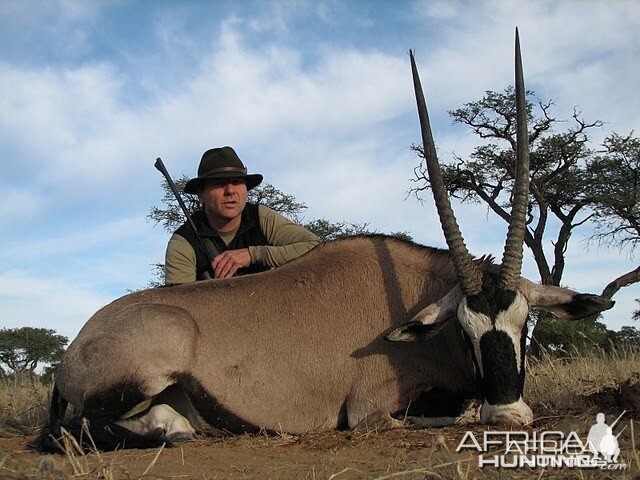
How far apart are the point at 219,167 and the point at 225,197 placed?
0.26m

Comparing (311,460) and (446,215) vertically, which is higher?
(446,215)

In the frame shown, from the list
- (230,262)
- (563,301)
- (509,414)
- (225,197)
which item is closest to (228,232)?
(225,197)

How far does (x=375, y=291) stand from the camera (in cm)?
457

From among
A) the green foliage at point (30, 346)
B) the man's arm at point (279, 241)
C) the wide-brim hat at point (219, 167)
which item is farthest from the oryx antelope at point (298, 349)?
the green foliage at point (30, 346)

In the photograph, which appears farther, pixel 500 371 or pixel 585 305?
pixel 585 305

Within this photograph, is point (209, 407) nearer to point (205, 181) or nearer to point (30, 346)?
point (205, 181)

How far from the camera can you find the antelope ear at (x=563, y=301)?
4.27 m

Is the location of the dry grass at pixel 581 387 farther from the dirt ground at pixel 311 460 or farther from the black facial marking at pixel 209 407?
the black facial marking at pixel 209 407

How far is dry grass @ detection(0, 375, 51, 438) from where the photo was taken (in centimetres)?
518

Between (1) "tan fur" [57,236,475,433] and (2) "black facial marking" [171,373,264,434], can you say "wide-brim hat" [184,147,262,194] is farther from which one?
(2) "black facial marking" [171,373,264,434]

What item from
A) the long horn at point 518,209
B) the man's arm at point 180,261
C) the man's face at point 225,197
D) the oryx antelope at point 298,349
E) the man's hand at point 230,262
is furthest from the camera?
the man's face at point 225,197

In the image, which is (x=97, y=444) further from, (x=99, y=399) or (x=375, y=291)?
(x=375, y=291)

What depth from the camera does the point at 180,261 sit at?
5.57 m

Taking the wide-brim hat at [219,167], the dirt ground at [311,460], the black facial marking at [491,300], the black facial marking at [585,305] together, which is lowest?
the dirt ground at [311,460]
